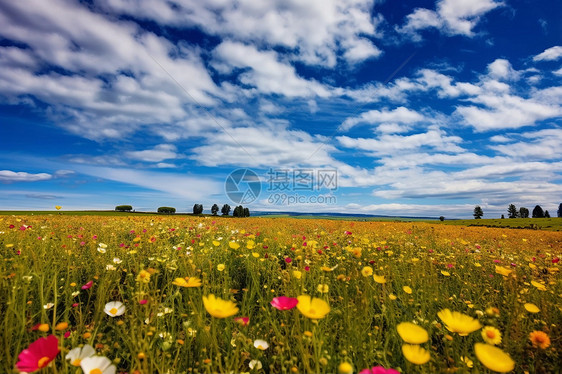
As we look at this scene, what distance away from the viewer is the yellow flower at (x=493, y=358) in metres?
0.96

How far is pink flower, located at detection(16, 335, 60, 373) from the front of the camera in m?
1.08

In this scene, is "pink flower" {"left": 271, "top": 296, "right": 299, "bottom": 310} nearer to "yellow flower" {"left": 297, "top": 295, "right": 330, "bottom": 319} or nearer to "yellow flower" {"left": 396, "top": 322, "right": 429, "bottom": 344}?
"yellow flower" {"left": 297, "top": 295, "right": 330, "bottom": 319}

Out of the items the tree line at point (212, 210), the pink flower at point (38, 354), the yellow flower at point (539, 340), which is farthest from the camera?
the tree line at point (212, 210)

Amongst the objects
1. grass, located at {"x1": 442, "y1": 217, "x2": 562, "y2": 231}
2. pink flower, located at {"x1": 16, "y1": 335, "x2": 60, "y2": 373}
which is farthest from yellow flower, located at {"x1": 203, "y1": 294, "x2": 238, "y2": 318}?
grass, located at {"x1": 442, "y1": 217, "x2": 562, "y2": 231}

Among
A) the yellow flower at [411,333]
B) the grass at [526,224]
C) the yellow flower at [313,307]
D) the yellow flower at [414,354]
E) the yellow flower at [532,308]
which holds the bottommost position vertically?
the grass at [526,224]

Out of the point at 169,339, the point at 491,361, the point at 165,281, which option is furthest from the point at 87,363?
the point at 165,281

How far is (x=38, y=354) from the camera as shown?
3.73 feet

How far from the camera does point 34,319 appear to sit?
2.34 m

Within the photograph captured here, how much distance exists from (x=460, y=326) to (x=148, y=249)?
4405 millimetres

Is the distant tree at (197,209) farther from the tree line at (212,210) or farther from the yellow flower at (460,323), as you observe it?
the yellow flower at (460,323)

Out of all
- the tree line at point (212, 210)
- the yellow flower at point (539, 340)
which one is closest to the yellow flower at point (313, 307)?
the yellow flower at point (539, 340)

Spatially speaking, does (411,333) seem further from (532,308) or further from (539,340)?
(532,308)

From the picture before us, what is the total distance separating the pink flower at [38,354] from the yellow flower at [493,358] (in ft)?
5.31

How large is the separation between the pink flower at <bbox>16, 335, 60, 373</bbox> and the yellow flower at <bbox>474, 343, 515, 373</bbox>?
1.62 m
